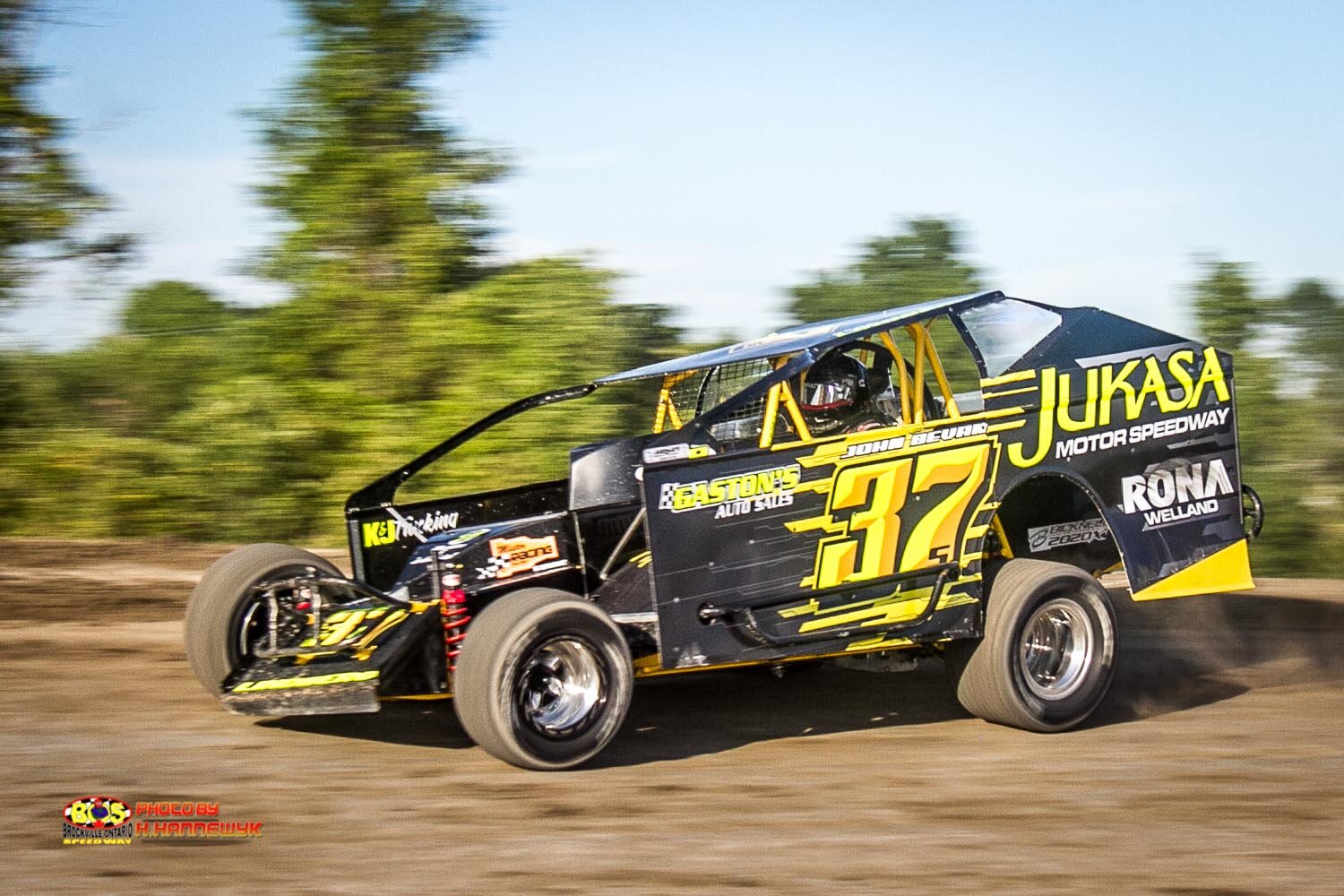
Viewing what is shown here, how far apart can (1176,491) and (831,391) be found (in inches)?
72.8

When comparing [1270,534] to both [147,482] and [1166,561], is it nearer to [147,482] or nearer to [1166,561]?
[1166,561]

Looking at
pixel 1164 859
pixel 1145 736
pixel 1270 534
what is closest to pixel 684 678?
pixel 1145 736

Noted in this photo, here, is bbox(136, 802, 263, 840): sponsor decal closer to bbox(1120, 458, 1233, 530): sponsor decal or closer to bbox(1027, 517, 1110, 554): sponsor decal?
bbox(1027, 517, 1110, 554): sponsor decal

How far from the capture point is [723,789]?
18.9ft

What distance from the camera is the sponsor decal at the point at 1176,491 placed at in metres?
7.28

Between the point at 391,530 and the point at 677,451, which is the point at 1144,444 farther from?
the point at 391,530

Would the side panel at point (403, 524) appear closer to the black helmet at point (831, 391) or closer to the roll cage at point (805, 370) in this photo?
the roll cage at point (805, 370)

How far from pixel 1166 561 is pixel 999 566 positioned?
0.90 m

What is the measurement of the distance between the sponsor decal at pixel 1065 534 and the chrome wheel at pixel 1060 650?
1.60 ft

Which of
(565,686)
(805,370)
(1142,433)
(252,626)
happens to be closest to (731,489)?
(805,370)

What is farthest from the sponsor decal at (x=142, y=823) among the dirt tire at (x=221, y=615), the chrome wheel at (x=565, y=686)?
the dirt tire at (x=221, y=615)

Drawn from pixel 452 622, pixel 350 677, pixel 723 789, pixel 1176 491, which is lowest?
pixel 723 789

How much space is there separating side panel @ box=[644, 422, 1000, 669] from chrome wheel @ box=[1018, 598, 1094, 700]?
46 centimetres

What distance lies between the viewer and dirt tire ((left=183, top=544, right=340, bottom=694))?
22.8ft
